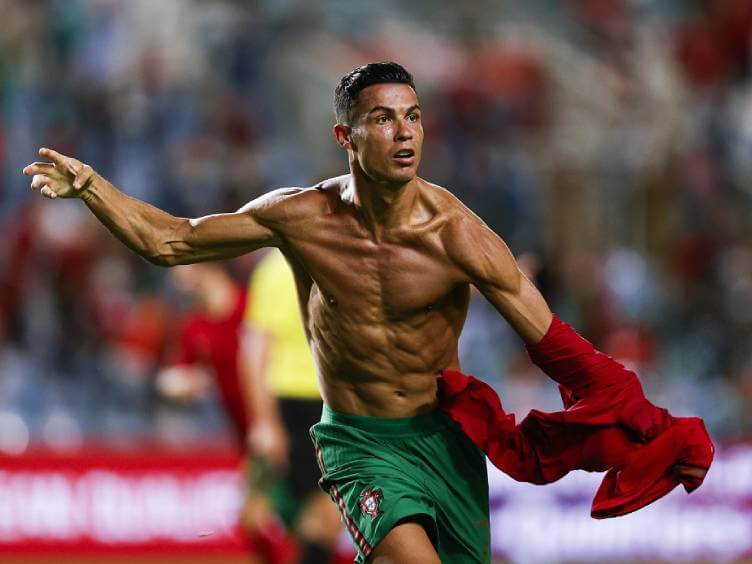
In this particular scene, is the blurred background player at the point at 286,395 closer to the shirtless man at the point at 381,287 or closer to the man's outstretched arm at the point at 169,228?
the shirtless man at the point at 381,287

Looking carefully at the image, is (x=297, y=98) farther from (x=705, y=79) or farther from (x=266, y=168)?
(x=705, y=79)

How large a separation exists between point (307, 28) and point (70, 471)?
527 cm

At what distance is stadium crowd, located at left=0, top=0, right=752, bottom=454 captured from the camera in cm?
1045

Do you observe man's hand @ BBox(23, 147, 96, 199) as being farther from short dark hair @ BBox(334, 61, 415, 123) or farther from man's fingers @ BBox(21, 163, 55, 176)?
short dark hair @ BBox(334, 61, 415, 123)

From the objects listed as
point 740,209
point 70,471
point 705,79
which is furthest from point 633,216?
point 70,471

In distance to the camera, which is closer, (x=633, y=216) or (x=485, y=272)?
(x=485, y=272)

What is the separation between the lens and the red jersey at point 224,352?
8211 mm

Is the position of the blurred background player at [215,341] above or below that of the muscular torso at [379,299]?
above

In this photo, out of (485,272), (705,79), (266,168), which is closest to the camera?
(485,272)

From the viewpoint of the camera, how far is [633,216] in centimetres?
1266

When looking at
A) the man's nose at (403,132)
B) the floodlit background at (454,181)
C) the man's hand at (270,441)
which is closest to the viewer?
the man's nose at (403,132)

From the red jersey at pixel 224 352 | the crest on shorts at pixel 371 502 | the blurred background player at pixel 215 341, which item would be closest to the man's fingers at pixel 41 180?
the crest on shorts at pixel 371 502

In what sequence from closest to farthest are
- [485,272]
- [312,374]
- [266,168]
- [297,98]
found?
[485,272] → [312,374] → [266,168] → [297,98]

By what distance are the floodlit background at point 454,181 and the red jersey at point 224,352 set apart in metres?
1.72
